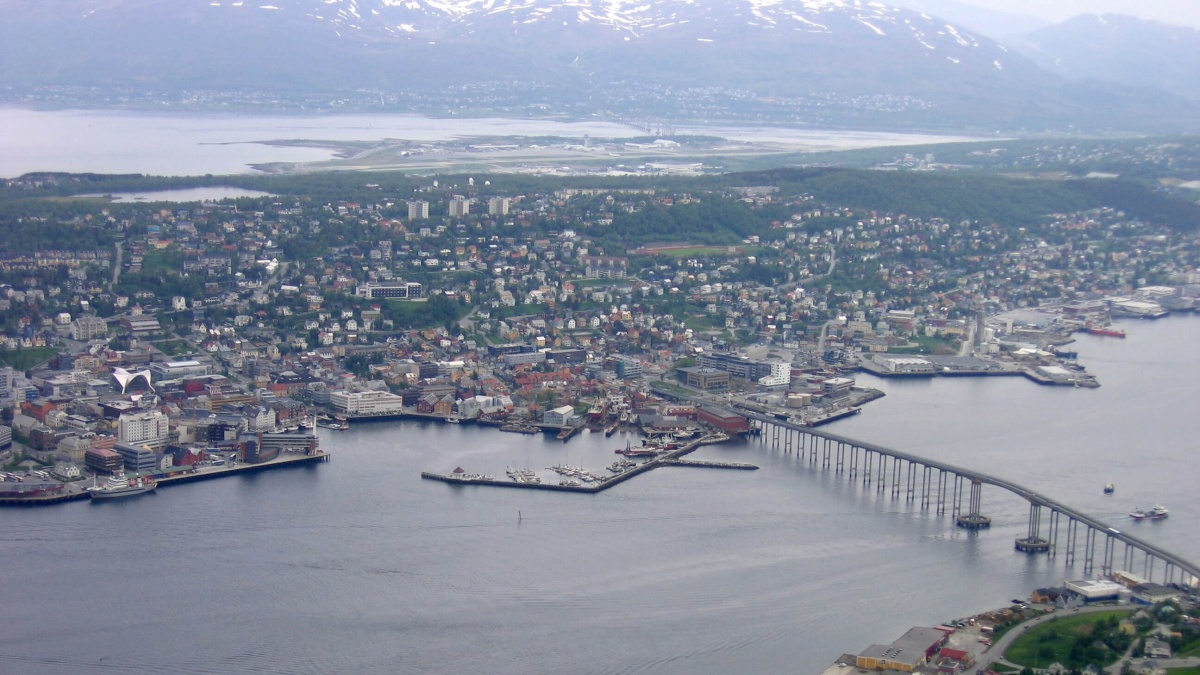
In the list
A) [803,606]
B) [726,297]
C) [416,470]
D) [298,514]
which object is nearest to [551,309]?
[726,297]

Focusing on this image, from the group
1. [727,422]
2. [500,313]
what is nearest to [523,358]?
[500,313]

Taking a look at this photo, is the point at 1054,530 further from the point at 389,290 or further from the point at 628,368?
the point at 389,290

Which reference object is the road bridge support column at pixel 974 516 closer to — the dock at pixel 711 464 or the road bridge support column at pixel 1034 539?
the road bridge support column at pixel 1034 539

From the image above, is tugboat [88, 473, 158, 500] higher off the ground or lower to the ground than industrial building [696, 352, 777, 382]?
lower

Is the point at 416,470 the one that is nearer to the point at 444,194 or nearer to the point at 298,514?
the point at 298,514

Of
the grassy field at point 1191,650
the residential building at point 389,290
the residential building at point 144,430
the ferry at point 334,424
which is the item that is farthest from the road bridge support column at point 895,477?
the residential building at point 389,290

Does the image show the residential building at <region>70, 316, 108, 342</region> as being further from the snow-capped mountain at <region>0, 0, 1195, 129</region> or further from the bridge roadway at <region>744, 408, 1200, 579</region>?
the snow-capped mountain at <region>0, 0, 1195, 129</region>

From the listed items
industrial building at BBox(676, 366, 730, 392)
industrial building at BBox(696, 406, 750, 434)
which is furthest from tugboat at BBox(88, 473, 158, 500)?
industrial building at BBox(676, 366, 730, 392)
